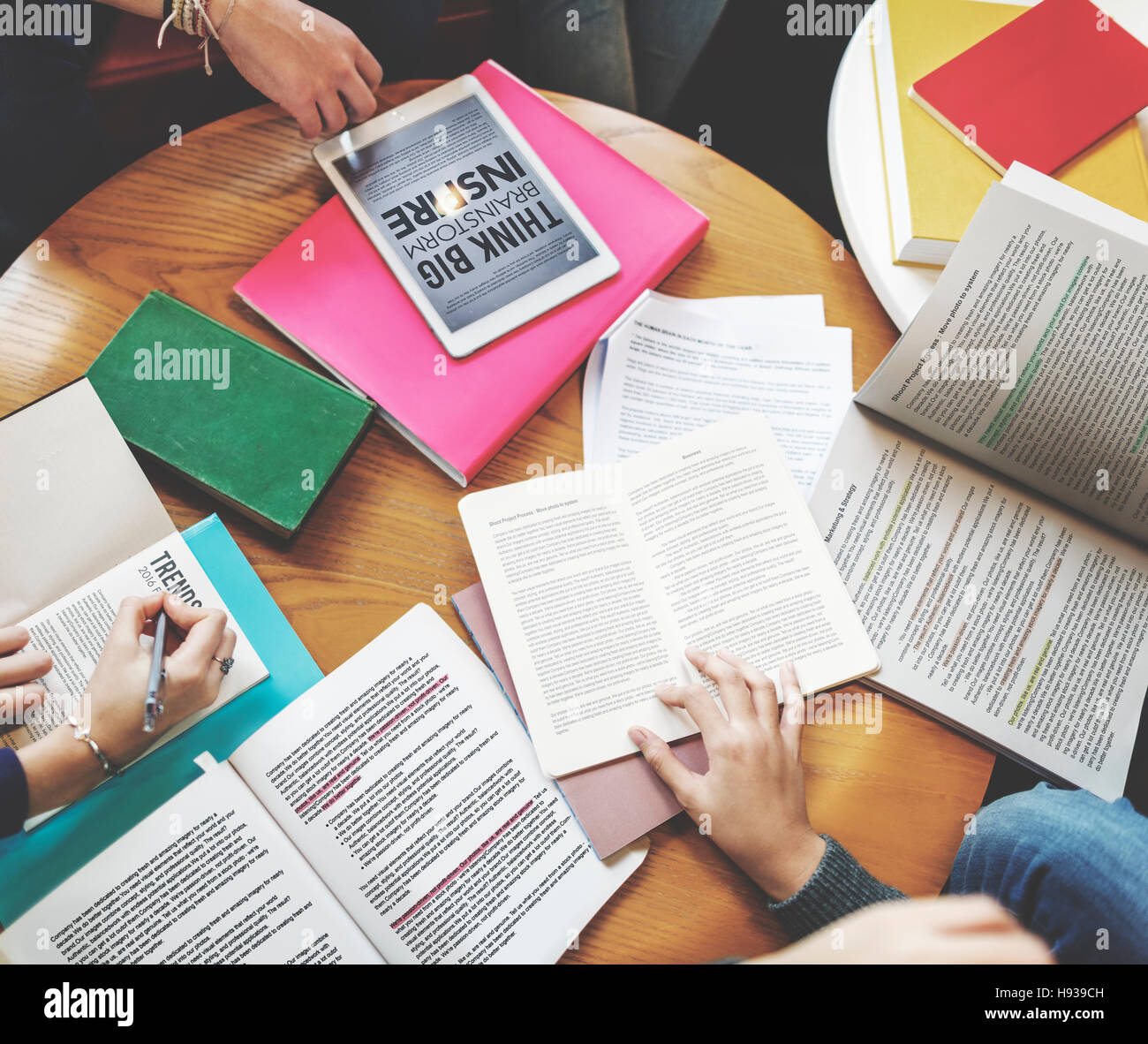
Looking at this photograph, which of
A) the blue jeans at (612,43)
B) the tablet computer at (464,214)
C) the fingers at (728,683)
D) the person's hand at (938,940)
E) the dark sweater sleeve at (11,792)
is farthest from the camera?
the blue jeans at (612,43)

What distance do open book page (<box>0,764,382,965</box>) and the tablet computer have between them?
0.53 m

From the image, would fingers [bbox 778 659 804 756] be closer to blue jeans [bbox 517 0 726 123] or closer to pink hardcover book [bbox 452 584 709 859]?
pink hardcover book [bbox 452 584 709 859]

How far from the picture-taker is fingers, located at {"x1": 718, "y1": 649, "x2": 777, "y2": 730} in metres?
0.75

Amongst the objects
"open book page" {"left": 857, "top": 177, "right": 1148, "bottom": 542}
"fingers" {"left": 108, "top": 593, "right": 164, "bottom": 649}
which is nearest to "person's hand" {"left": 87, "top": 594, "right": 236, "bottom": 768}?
"fingers" {"left": 108, "top": 593, "right": 164, "bottom": 649}

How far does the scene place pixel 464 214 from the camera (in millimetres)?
889

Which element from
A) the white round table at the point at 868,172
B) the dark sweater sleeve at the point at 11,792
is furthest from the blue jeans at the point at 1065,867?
the dark sweater sleeve at the point at 11,792

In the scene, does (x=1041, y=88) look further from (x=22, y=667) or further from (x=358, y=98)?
(x=22, y=667)

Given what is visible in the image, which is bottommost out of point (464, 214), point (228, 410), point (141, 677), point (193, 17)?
point (141, 677)

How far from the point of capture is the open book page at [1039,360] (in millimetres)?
651

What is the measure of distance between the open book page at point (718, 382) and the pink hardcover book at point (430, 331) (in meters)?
0.06

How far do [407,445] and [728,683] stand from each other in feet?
1.41

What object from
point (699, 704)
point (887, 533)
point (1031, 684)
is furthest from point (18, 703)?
point (1031, 684)

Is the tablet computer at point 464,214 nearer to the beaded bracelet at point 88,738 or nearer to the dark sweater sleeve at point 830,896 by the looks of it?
the beaded bracelet at point 88,738
